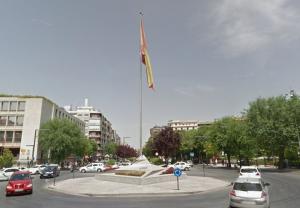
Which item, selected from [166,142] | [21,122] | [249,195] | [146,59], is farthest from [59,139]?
[249,195]

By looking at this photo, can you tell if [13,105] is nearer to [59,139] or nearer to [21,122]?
[21,122]

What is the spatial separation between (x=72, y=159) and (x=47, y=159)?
18.5 metres

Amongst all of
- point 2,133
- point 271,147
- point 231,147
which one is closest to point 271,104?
point 271,147

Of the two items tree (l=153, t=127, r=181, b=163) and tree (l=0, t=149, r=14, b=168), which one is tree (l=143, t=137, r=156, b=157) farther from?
tree (l=0, t=149, r=14, b=168)

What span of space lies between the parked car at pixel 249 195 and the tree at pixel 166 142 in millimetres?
57374

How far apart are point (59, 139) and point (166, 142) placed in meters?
24.6

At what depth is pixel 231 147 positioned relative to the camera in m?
62.3

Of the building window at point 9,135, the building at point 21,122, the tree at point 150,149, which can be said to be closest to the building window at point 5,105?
the building at point 21,122

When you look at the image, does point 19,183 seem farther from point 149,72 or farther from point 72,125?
point 72,125

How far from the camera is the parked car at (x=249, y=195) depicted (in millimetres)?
13367

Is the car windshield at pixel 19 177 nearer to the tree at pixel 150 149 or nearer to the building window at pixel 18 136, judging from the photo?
the building window at pixel 18 136

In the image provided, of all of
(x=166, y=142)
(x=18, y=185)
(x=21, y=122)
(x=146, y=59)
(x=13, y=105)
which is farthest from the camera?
(x=13, y=105)

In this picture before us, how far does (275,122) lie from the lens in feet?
163

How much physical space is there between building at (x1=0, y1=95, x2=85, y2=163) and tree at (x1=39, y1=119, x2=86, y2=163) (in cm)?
273
